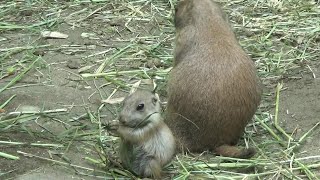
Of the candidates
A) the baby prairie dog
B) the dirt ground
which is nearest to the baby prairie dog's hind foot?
the baby prairie dog

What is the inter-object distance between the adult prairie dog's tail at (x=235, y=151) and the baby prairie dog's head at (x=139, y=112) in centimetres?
73

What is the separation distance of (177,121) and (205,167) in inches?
20.3

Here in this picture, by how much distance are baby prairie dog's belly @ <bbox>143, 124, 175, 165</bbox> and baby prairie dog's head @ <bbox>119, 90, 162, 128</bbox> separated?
0.33 ft

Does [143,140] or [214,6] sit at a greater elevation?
[214,6]

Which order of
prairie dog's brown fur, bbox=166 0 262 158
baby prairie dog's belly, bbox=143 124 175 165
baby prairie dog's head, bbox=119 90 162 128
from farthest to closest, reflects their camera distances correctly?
prairie dog's brown fur, bbox=166 0 262 158, baby prairie dog's belly, bbox=143 124 175 165, baby prairie dog's head, bbox=119 90 162 128

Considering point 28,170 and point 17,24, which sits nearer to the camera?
point 28,170

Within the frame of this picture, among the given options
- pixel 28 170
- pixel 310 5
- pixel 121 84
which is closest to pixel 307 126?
pixel 121 84

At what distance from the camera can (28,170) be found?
17.8 ft

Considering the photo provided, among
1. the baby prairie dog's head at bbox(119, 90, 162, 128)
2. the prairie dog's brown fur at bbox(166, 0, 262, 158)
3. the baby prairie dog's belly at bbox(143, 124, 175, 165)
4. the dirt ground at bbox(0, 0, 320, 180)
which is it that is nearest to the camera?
the baby prairie dog's head at bbox(119, 90, 162, 128)

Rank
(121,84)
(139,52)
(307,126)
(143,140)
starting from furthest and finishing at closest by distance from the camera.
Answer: (139,52)
(121,84)
(307,126)
(143,140)

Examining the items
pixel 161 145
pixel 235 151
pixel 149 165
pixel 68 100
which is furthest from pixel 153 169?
pixel 68 100

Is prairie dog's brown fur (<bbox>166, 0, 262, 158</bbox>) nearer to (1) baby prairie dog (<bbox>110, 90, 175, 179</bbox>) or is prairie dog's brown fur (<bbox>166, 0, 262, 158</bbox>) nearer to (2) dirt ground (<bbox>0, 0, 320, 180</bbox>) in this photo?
(1) baby prairie dog (<bbox>110, 90, 175, 179</bbox>)

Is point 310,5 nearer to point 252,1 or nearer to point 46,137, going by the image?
point 252,1

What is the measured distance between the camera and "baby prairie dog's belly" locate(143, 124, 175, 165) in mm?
5344
